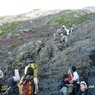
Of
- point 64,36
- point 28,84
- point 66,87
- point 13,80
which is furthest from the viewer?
point 64,36

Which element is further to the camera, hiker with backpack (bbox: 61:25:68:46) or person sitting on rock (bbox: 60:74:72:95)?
hiker with backpack (bbox: 61:25:68:46)

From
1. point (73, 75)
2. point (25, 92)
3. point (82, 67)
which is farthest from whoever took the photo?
point (82, 67)

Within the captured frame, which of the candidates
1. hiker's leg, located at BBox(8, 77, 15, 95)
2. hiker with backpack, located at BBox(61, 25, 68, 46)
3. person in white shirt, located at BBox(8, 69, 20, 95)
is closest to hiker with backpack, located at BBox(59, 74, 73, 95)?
person in white shirt, located at BBox(8, 69, 20, 95)

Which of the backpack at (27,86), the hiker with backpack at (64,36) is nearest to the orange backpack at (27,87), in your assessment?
the backpack at (27,86)

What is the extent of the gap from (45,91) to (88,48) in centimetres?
491

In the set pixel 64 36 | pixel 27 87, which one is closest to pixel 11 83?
pixel 27 87

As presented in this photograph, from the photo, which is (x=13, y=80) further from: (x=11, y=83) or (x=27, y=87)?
(x=27, y=87)

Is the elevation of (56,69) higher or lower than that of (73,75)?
lower

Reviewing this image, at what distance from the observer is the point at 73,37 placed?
22.8 meters

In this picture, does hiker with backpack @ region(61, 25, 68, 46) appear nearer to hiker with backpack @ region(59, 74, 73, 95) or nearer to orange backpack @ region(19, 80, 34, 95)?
hiker with backpack @ region(59, 74, 73, 95)

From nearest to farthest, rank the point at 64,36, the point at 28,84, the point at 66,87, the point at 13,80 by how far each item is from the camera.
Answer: the point at 28,84, the point at 66,87, the point at 13,80, the point at 64,36

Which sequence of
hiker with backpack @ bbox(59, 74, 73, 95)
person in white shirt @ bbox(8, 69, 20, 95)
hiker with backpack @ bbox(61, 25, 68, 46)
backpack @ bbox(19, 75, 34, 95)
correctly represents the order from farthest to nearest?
hiker with backpack @ bbox(61, 25, 68, 46), person in white shirt @ bbox(8, 69, 20, 95), hiker with backpack @ bbox(59, 74, 73, 95), backpack @ bbox(19, 75, 34, 95)

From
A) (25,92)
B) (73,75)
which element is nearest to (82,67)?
(73,75)

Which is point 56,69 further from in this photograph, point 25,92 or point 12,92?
point 25,92
